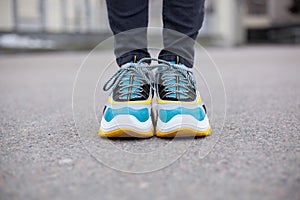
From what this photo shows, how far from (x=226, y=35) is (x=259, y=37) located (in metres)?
2.52

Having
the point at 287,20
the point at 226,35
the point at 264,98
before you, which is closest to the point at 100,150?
the point at 264,98

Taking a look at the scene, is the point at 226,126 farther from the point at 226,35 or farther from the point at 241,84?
the point at 226,35

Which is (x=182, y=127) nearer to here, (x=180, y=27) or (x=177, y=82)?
(x=177, y=82)

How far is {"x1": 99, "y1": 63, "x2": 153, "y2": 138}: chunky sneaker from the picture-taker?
2.01 ft

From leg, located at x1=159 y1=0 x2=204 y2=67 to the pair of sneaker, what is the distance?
0.02m

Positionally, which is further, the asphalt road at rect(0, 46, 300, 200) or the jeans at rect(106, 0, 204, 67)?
the jeans at rect(106, 0, 204, 67)

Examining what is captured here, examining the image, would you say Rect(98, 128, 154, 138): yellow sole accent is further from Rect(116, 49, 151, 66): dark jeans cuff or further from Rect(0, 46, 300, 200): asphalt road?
Rect(116, 49, 151, 66): dark jeans cuff

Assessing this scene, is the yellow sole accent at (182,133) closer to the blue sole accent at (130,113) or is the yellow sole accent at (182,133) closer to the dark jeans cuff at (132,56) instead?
the blue sole accent at (130,113)

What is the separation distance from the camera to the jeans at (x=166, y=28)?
69 centimetres

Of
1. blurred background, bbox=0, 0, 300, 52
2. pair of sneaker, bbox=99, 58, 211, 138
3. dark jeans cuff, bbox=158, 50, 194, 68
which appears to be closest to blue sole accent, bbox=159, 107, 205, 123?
pair of sneaker, bbox=99, 58, 211, 138

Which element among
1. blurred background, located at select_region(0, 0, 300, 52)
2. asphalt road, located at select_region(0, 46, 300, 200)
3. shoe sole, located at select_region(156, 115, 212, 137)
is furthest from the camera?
blurred background, located at select_region(0, 0, 300, 52)

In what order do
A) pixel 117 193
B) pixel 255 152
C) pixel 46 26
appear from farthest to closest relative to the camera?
1. pixel 46 26
2. pixel 255 152
3. pixel 117 193

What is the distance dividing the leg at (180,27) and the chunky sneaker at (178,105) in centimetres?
3

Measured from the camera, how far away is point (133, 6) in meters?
0.69
